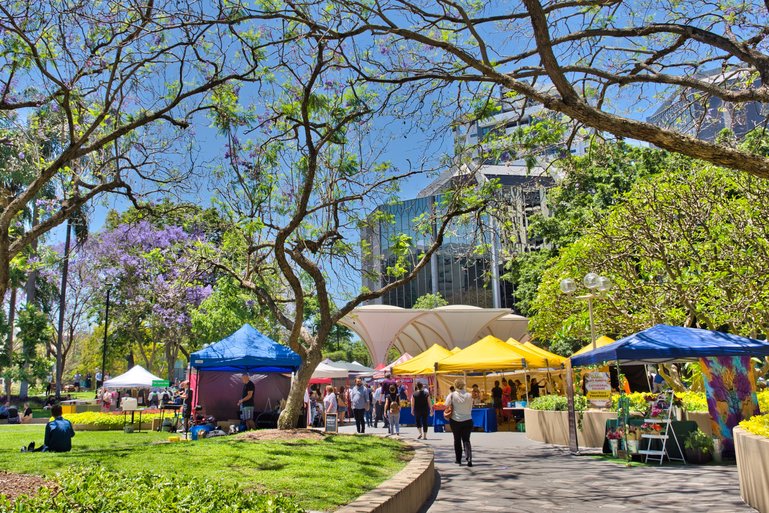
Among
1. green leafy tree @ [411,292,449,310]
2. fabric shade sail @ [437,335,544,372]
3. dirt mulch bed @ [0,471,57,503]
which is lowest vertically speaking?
dirt mulch bed @ [0,471,57,503]

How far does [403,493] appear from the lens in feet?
23.3

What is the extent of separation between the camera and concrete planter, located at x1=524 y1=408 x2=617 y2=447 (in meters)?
14.3

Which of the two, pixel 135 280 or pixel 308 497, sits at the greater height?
pixel 135 280

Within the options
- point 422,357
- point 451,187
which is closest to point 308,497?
point 451,187

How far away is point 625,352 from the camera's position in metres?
11.7

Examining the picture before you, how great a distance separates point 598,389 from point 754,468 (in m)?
6.56

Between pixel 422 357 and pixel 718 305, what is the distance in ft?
39.1

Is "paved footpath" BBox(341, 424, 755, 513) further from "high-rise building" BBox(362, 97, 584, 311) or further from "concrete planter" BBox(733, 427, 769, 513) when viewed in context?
"high-rise building" BBox(362, 97, 584, 311)

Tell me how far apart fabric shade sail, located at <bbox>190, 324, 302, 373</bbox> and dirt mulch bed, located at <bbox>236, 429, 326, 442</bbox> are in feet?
8.09

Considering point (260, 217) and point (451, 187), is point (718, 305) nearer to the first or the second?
point (451, 187)

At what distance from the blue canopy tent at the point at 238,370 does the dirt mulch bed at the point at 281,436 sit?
2773 millimetres

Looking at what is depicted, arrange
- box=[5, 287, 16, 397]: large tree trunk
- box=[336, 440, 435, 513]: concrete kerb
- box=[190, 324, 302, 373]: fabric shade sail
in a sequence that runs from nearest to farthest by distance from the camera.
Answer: box=[336, 440, 435, 513]: concrete kerb < box=[190, 324, 302, 373]: fabric shade sail < box=[5, 287, 16, 397]: large tree trunk

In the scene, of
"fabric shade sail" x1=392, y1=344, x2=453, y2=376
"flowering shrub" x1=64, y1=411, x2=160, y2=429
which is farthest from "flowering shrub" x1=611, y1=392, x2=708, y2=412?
"flowering shrub" x1=64, y1=411, x2=160, y2=429

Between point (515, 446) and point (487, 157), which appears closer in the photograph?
point (487, 157)
